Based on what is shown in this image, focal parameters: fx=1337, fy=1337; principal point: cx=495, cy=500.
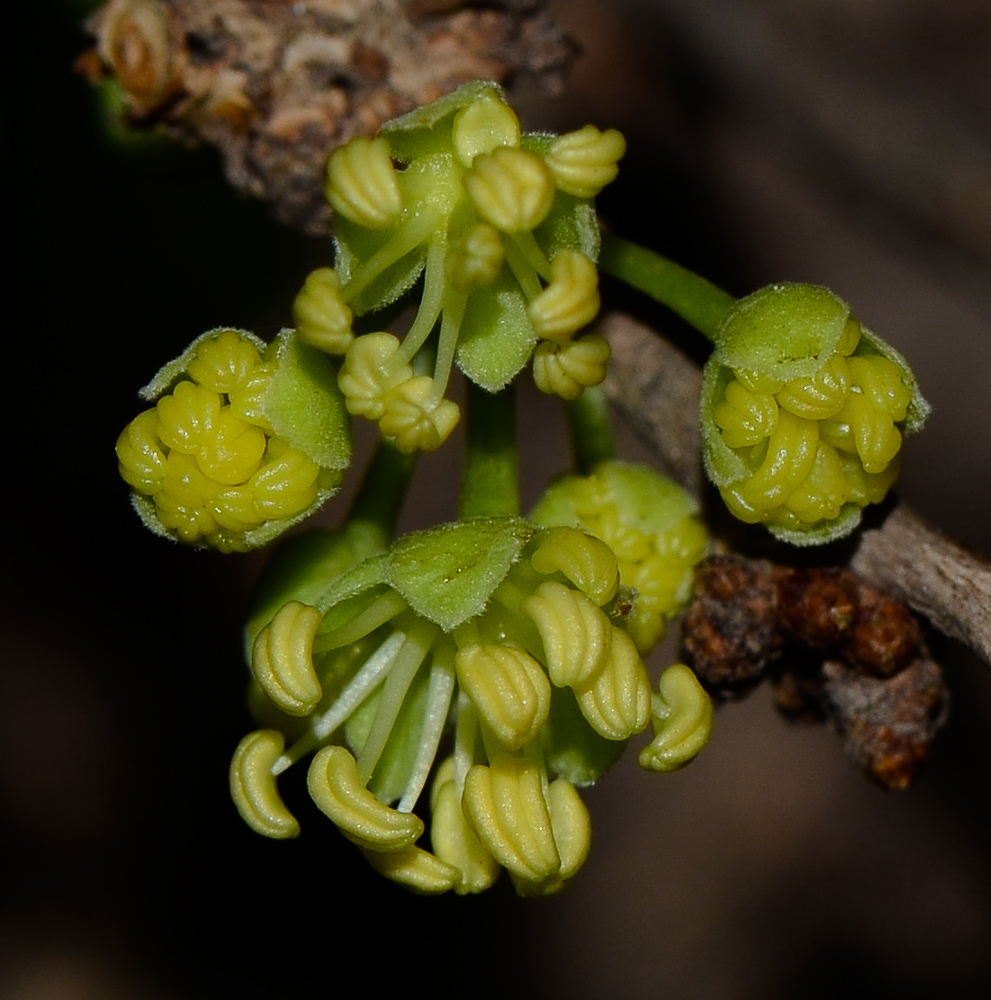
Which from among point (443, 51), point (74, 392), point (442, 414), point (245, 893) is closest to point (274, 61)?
point (443, 51)

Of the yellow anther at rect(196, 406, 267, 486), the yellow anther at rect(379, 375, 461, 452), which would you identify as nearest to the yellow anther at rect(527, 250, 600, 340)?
the yellow anther at rect(379, 375, 461, 452)

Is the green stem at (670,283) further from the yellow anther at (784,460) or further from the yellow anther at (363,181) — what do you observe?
the yellow anther at (363,181)

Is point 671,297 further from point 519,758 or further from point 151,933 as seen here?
point 151,933

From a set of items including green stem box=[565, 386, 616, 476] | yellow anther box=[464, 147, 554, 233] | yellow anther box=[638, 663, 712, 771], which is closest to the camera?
yellow anther box=[464, 147, 554, 233]

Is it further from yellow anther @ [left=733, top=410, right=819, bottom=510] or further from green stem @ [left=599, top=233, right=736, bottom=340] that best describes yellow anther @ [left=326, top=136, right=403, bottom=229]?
yellow anther @ [left=733, top=410, right=819, bottom=510]

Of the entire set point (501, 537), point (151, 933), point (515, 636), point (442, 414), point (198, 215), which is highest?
point (442, 414)

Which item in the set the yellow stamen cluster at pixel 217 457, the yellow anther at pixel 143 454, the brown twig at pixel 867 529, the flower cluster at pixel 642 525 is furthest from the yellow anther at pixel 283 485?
the brown twig at pixel 867 529
